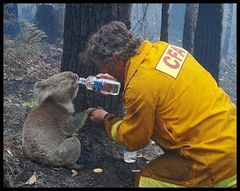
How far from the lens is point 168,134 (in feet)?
14.3

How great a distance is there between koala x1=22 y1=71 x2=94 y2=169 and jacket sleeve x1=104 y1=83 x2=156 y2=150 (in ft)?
2.52

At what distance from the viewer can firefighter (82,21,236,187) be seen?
13.8 feet

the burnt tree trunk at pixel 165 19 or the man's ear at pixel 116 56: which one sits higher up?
the man's ear at pixel 116 56

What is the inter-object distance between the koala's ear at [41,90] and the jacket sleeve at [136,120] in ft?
3.64

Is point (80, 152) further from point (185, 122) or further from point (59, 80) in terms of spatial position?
point (185, 122)

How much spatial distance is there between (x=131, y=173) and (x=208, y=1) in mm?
6840

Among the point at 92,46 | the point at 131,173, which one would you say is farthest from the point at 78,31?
the point at 131,173

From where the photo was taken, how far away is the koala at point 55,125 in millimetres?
5121

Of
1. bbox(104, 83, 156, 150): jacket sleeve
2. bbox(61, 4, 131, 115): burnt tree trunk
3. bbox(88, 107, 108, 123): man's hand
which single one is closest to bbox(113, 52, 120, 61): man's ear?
bbox(104, 83, 156, 150): jacket sleeve

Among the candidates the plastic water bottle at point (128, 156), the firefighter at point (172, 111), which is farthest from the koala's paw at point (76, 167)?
the firefighter at point (172, 111)

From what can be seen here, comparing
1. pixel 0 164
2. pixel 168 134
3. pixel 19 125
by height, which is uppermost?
pixel 168 134

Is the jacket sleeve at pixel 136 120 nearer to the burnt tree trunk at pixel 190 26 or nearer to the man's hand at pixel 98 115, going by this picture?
the man's hand at pixel 98 115

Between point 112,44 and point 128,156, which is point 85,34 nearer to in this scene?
point 112,44

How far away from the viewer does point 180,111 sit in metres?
4.24
